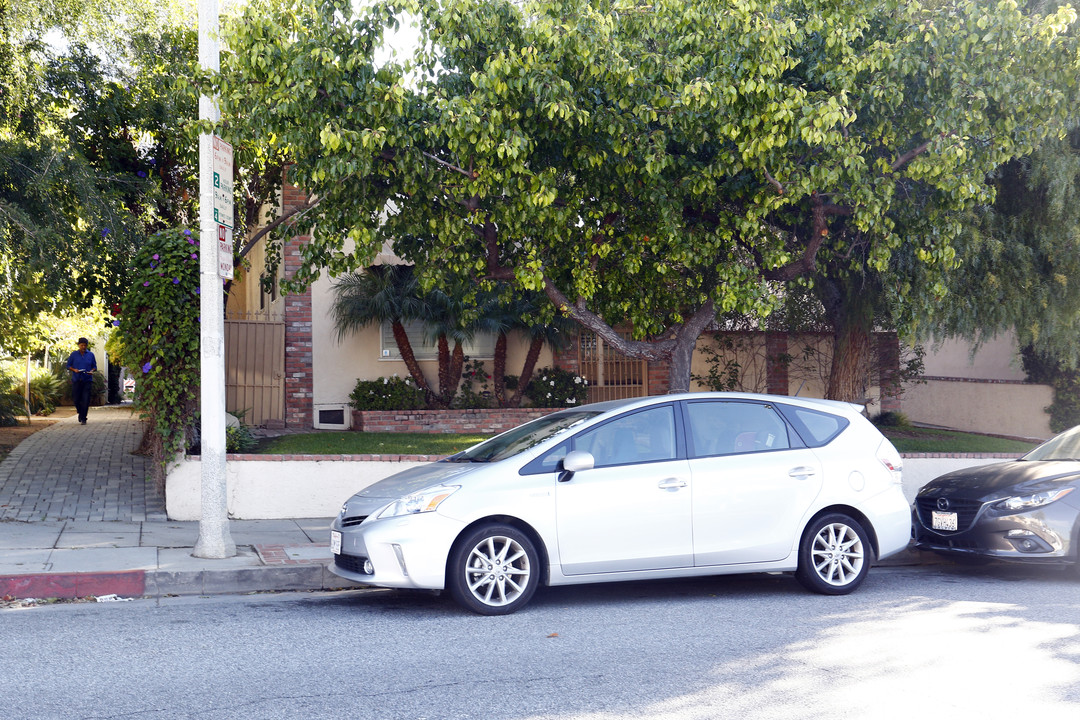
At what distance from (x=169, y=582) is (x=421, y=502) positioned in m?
2.40

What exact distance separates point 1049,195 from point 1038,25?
349 cm

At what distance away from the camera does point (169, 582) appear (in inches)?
298

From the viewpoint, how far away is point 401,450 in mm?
13219

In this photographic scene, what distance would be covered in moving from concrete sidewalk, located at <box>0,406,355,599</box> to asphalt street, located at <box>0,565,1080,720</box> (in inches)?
10.6

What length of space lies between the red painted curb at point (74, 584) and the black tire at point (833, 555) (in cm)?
510

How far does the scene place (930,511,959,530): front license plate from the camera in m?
8.44

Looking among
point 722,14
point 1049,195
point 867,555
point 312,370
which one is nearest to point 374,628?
point 867,555

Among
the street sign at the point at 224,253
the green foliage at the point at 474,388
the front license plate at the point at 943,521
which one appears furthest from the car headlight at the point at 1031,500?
the green foliage at the point at 474,388

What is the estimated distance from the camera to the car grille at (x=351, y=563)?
6.74 m

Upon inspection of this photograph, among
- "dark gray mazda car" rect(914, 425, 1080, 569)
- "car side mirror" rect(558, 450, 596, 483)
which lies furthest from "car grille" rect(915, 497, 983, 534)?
"car side mirror" rect(558, 450, 596, 483)

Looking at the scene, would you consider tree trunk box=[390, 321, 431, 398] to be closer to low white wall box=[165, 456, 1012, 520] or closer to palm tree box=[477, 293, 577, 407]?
palm tree box=[477, 293, 577, 407]

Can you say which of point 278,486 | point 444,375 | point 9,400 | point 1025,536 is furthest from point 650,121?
point 9,400

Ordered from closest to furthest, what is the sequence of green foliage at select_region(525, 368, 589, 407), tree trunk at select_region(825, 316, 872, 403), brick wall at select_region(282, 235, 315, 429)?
tree trunk at select_region(825, 316, 872, 403) < brick wall at select_region(282, 235, 315, 429) < green foliage at select_region(525, 368, 589, 407)

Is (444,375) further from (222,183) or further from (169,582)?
(169,582)
